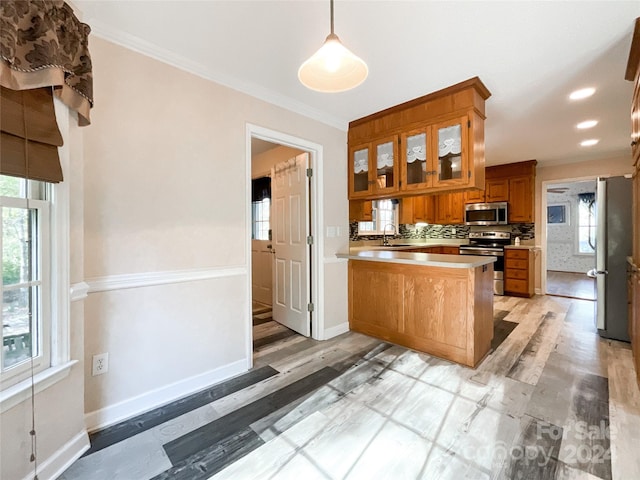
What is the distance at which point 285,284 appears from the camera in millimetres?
3484

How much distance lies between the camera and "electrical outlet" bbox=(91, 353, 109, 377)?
1657mm

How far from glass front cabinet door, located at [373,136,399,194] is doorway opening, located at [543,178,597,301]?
249 inches

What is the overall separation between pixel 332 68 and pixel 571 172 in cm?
576

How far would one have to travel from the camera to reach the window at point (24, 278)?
3.97 feet

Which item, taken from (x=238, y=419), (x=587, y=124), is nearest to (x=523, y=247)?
(x=587, y=124)

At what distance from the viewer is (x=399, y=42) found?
1.85 meters

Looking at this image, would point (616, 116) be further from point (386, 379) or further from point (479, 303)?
point (386, 379)

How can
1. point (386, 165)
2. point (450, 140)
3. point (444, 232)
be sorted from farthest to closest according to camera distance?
point (444, 232) < point (386, 165) < point (450, 140)

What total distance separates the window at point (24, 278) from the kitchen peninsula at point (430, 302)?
250 cm

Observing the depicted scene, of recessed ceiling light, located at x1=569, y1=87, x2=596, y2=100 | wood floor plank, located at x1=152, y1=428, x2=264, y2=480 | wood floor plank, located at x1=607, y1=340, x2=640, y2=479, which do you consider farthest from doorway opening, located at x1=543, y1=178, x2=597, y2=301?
wood floor plank, located at x1=152, y1=428, x2=264, y2=480

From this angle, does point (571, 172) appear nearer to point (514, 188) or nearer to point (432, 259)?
point (514, 188)

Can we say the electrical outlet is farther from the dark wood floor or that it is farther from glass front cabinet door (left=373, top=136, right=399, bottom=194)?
the dark wood floor

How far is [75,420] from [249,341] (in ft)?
3.84

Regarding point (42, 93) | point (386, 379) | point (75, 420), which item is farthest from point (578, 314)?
point (42, 93)
